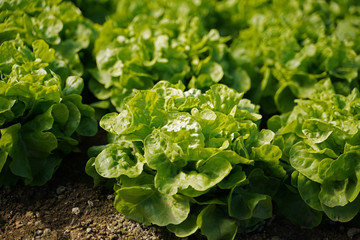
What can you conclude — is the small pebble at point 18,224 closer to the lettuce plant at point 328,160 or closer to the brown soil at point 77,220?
the brown soil at point 77,220

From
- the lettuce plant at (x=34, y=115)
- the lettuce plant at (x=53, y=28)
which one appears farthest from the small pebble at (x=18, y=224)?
the lettuce plant at (x=53, y=28)

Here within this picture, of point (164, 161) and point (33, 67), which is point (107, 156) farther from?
point (33, 67)

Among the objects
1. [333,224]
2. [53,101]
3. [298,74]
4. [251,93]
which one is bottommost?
[333,224]

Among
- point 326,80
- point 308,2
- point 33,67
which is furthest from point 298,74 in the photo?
point 33,67

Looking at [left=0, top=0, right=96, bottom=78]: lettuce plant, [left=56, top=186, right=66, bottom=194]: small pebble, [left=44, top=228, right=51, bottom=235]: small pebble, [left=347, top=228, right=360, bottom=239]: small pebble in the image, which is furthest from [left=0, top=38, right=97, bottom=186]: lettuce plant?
[left=347, top=228, right=360, bottom=239]: small pebble

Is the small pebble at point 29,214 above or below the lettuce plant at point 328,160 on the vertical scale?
below

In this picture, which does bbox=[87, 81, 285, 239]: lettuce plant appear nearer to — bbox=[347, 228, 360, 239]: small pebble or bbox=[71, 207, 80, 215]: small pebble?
bbox=[71, 207, 80, 215]: small pebble

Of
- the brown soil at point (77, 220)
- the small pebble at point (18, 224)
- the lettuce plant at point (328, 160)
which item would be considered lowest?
the brown soil at point (77, 220)
